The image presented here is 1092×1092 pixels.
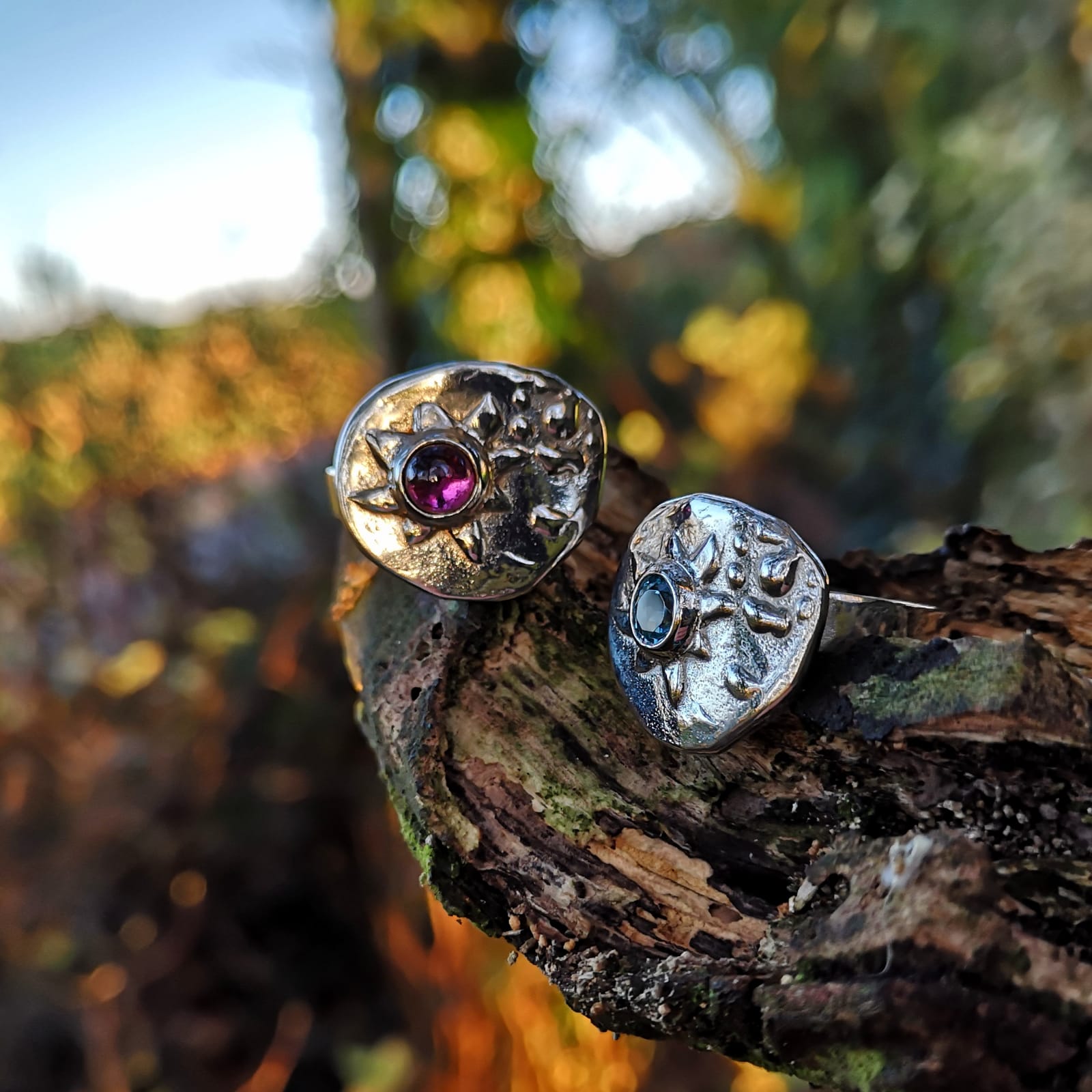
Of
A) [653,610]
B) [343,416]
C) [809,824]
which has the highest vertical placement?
[343,416]

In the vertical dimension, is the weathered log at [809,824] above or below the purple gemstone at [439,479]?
below

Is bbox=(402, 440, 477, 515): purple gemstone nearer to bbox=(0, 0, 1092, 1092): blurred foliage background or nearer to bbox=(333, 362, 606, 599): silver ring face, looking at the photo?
bbox=(333, 362, 606, 599): silver ring face

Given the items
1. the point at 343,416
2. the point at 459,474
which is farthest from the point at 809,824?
the point at 343,416

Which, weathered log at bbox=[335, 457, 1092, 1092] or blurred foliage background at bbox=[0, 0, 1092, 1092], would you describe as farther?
blurred foliage background at bbox=[0, 0, 1092, 1092]

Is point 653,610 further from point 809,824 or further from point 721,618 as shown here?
point 809,824

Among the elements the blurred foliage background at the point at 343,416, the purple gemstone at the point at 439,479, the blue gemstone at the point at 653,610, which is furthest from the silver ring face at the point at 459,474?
the blurred foliage background at the point at 343,416

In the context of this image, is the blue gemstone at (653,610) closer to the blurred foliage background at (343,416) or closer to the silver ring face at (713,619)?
the silver ring face at (713,619)

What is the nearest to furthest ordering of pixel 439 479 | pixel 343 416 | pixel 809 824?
1. pixel 809 824
2. pixel 439 479
3. pixel 343 416

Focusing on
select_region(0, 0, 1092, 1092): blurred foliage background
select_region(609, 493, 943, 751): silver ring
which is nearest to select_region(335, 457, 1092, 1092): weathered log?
select_region(609, 493, 943, 751): silver ring
